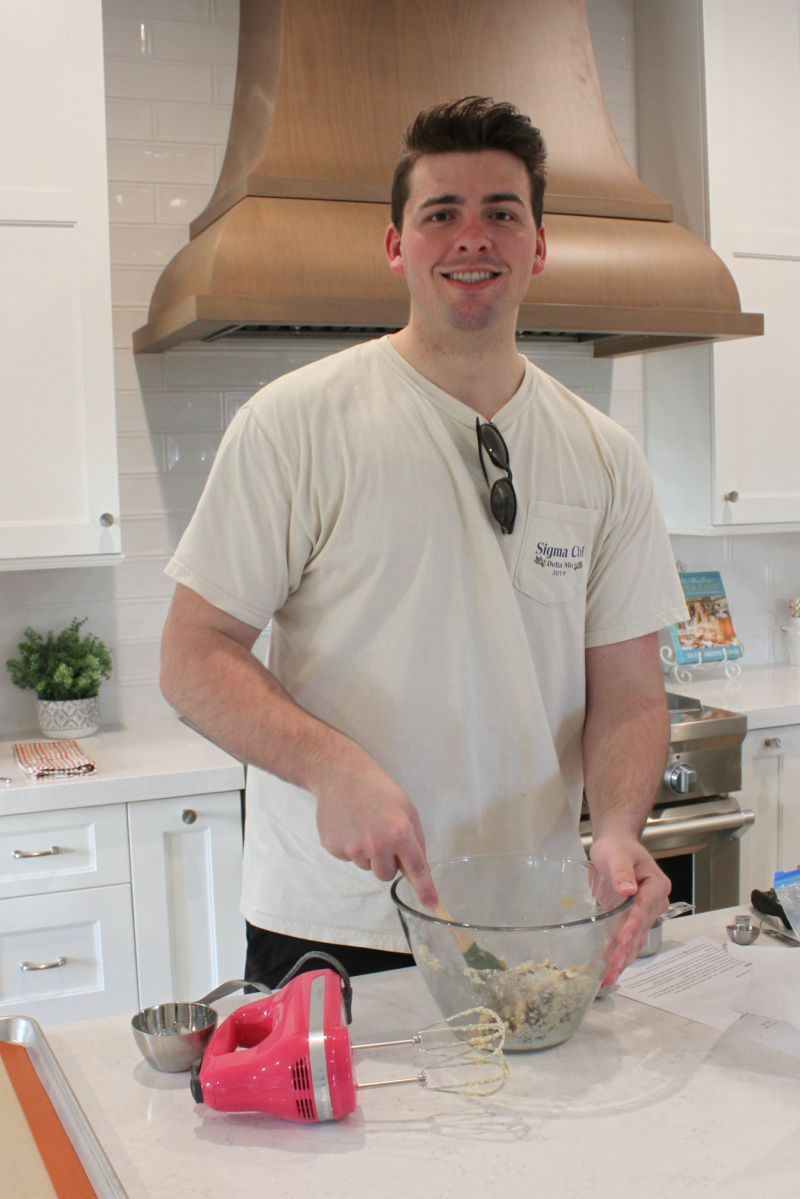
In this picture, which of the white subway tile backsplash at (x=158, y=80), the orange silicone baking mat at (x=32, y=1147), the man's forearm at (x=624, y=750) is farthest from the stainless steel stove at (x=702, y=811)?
the white subway tile backsplash at (x=158, y=80)

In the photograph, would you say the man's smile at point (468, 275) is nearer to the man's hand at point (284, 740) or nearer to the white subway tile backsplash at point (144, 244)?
the man's hand at point (284, 740)

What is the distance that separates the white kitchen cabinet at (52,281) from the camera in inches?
88.3

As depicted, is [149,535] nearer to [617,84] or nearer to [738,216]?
[738,216]

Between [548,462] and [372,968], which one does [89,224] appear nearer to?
[548,462]

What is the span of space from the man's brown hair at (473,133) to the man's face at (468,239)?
1cm

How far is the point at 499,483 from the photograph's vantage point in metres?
1.42

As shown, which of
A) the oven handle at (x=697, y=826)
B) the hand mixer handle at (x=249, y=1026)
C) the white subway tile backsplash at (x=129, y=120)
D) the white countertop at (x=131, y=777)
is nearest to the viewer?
the hand mixer handle at (x=249, y=1026)

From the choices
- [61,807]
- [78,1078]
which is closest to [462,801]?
[78,1078]

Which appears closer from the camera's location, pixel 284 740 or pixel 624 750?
pixel 284 740

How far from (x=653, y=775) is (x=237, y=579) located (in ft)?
1.86

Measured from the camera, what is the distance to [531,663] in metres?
1.41

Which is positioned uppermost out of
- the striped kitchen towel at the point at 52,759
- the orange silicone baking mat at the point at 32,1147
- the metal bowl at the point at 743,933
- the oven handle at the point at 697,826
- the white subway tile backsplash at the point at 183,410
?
the white subway tile backsplash at the point at 183,410

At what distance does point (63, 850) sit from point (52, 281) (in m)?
1.13

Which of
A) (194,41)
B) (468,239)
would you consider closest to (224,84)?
(194,41)
